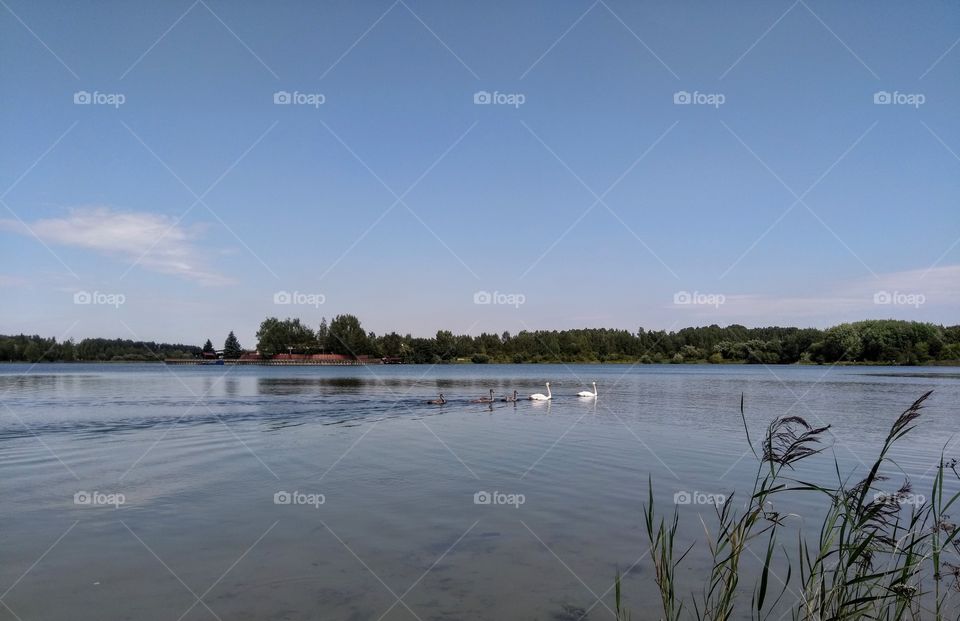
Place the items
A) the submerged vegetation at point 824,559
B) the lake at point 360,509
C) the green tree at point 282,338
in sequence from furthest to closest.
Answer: the green tree at point 282,338 → the lake at point 360,509 → the submerged vegetation at point 824,559

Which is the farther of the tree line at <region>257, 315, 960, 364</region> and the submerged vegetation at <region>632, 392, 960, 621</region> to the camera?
the tree line at <region>257, 315, 960, 364</region>

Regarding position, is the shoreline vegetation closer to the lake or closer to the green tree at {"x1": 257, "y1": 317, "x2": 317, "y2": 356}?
the green tree at {"x1": 257, "y1": 317, "x2": 317, "y2": 356}

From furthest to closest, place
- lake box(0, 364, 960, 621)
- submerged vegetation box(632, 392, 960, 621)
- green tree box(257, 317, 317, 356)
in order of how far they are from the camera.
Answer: green tree box(257, 317, 317, 356) → lake box(0, 364, 960, 621) → submerged vegetation box(632, 392, 960, 621)

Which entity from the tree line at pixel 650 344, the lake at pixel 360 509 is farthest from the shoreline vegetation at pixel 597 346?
the lake at pixel 360 509

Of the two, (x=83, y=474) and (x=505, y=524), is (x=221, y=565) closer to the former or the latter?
(x=505, y=524)

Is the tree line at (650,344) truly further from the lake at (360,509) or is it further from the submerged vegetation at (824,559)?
the submerged vegetation at (824,559)

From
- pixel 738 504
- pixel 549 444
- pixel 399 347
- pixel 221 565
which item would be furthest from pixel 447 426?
pixel 399 347

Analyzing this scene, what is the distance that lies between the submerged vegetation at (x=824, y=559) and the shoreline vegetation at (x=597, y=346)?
85.4 metres

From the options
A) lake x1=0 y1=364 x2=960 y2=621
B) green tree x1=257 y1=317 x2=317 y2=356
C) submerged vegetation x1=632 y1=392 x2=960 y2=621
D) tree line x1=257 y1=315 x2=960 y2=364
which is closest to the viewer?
submerged vegetation x1=632 y1=392 x2=960 y2=621

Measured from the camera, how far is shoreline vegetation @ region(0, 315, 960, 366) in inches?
3410

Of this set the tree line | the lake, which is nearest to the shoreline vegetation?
the tree line

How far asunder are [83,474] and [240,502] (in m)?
4.29

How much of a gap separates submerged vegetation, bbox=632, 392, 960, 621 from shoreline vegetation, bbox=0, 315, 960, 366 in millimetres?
85378

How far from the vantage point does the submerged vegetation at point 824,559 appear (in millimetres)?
4090
